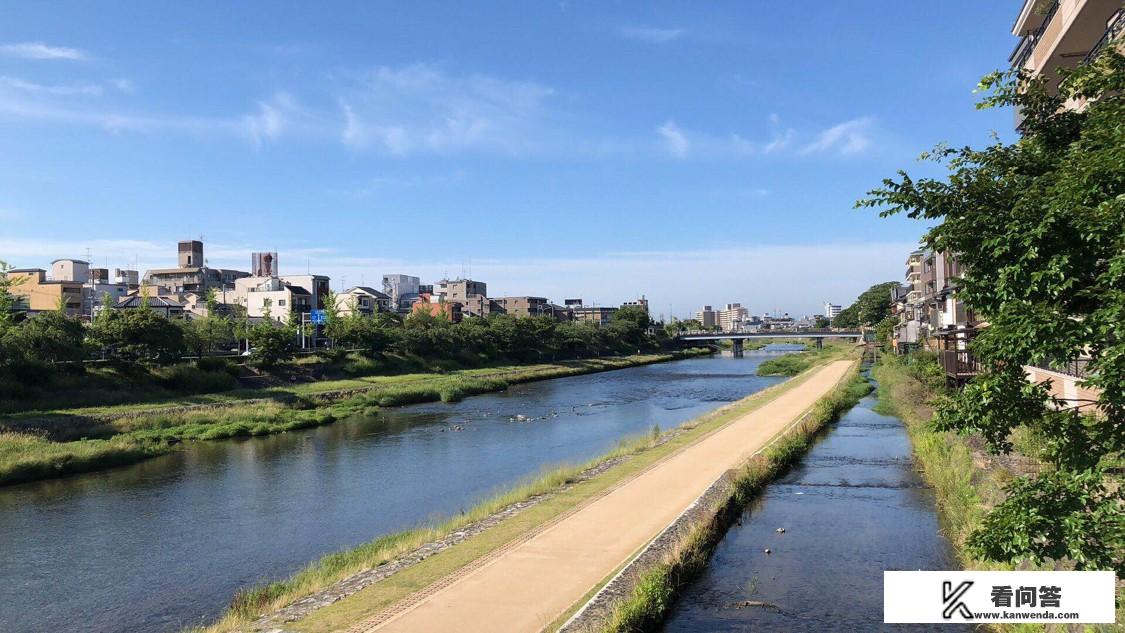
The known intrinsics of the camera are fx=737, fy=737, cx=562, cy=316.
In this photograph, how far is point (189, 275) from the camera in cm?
12112

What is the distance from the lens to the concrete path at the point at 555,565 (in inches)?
470

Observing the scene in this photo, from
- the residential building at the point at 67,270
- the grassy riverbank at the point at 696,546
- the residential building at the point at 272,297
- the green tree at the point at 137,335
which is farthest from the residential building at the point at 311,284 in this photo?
the grassy riverbank at the point at 696,546

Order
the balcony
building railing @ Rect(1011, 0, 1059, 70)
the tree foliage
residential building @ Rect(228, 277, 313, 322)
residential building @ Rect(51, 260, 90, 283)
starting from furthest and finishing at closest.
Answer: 1. the tree foliage
2. residential building @ Rect(51, 260, 90, 283)
3. residential building @ Rect(228, 277, 313, 322)
4. the balcony
5. building railing @ Rect(1011, 0, 1059, 70)

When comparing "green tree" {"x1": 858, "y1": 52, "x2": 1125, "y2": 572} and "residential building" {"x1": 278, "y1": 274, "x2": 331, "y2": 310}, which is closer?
"green tree" {"x1": 858, "y1": 52, "x2": 1125, "y2": 572}

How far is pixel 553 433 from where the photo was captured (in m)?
40.2

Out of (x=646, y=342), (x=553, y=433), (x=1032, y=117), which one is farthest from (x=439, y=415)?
(x=646, y=342)

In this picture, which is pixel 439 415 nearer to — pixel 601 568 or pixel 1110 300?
pixel 601 568

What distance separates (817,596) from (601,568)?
456cm
